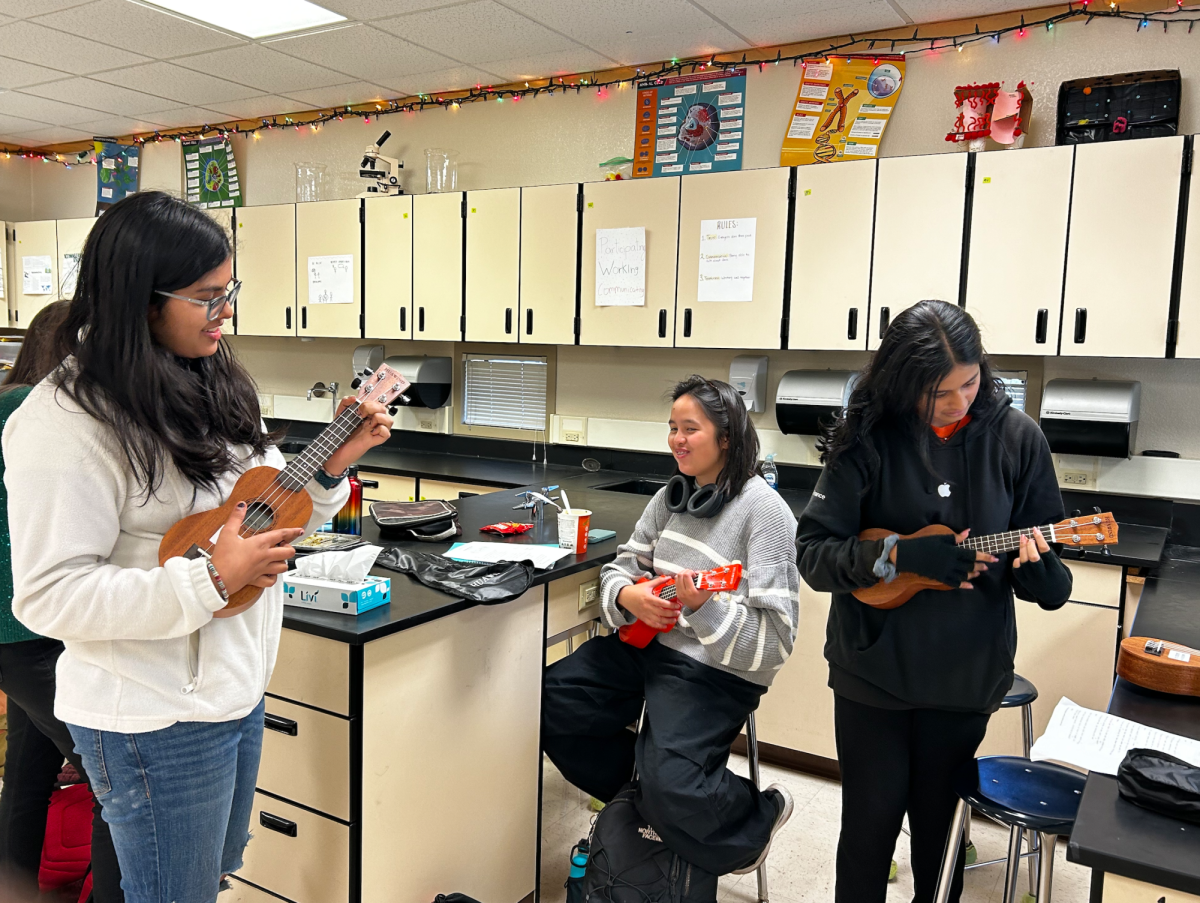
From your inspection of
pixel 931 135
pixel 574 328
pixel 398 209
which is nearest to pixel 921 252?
pixel 931 135

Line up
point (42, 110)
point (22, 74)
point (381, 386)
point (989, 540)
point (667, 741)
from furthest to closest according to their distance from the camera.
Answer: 1. point (42, 110)
2. point (22, 74)
3. point (667, 741)
4. point (989, 540)
5. point (381, 386)

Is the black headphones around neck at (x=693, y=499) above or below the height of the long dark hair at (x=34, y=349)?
below

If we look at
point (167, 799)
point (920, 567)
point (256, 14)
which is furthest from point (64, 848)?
point (256, 14)

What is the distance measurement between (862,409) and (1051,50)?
2.34 meters

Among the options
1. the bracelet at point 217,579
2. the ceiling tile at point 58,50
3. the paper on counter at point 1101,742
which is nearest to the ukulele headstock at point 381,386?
the bracelet at point 217,579

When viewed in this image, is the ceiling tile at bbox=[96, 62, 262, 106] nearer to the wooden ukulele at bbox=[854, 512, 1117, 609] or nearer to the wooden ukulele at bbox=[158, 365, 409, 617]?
the wooden ukulele at bbox=[158, 365, 409, 617]

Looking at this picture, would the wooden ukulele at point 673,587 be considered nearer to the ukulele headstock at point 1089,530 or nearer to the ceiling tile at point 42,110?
the ukulele headstock at point 1089,530

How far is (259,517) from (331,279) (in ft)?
11.3

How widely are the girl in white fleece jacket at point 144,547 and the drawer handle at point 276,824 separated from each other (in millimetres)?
512

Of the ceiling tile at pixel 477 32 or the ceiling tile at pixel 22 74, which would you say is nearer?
the ceiling tile at pixel 477 32

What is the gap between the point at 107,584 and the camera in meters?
1.13

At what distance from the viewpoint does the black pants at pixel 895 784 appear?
5.53 ft

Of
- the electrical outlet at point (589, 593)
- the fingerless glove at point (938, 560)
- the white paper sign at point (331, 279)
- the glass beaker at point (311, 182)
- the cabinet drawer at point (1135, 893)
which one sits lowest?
the electrical outlet at point (589, 593)

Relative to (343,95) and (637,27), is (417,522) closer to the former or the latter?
(637,27)
